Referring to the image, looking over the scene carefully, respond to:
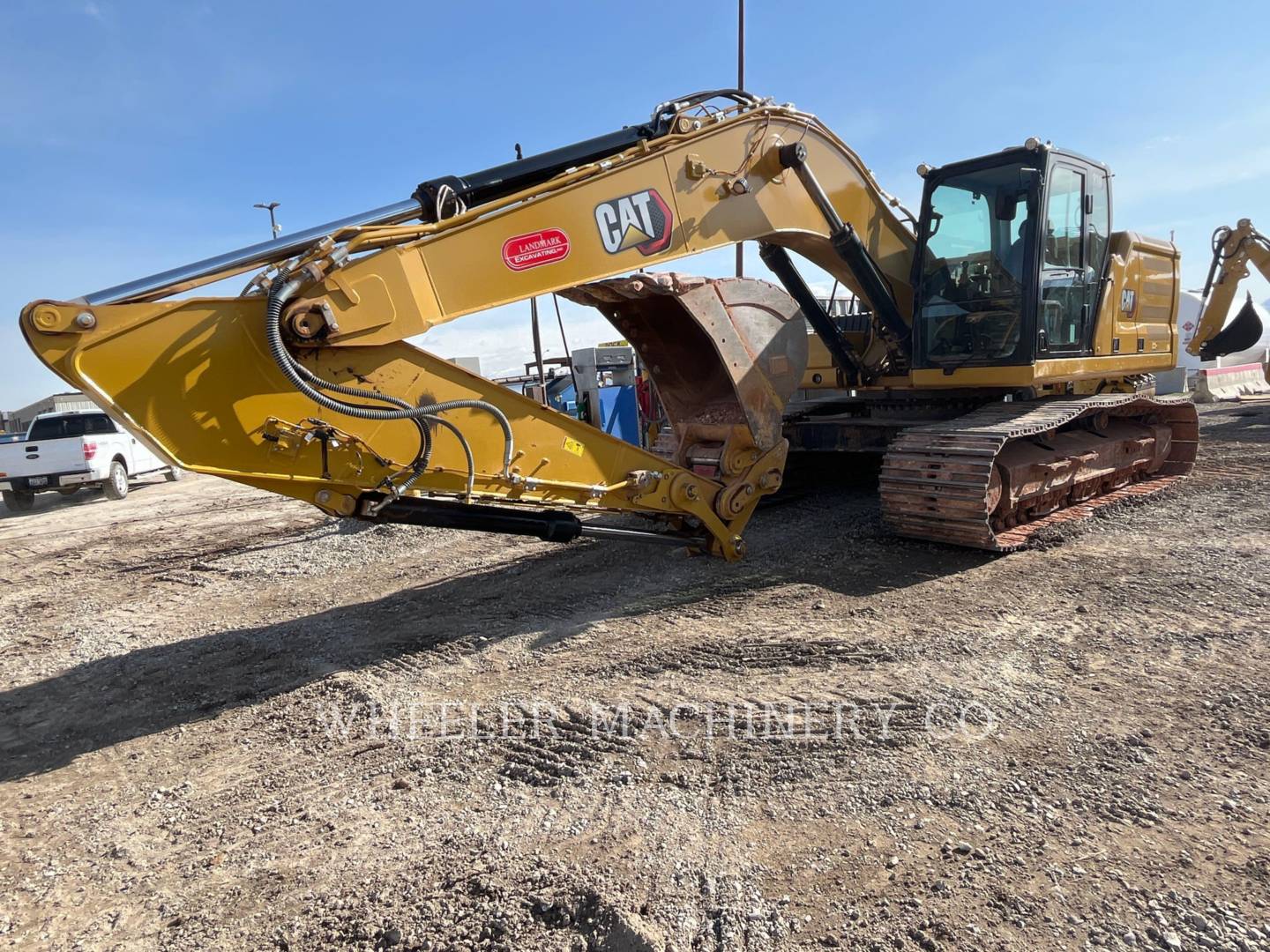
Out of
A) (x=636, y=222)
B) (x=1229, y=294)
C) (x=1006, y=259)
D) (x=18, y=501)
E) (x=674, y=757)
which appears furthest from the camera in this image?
(x=18, y=501)

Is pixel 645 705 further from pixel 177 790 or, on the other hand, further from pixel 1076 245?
pixel 1076 245

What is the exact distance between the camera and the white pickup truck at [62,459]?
1438 cm

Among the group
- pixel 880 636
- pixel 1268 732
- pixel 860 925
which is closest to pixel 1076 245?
pixel 880 636

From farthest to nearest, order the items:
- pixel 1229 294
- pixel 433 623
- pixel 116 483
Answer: pixel 116 483 < pixel 1229 294 < pixel 433 623

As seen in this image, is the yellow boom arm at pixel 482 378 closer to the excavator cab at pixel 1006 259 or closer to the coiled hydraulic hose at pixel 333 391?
the coiled hydraulic hose at pixel 333 391

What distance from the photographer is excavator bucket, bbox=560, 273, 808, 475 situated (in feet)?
17.1

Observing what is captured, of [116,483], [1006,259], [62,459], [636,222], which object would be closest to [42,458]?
[62,459]

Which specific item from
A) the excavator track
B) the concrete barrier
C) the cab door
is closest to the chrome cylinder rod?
the excavator track

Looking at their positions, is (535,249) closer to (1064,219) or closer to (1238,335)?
(1064,219)

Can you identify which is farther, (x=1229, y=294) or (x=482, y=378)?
(x=1229, y=294)

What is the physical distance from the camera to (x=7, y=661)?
18.3 feet

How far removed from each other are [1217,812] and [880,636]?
75.5 inches

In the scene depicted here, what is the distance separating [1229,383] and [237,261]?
909 inches

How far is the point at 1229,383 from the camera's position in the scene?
19.8 meters
